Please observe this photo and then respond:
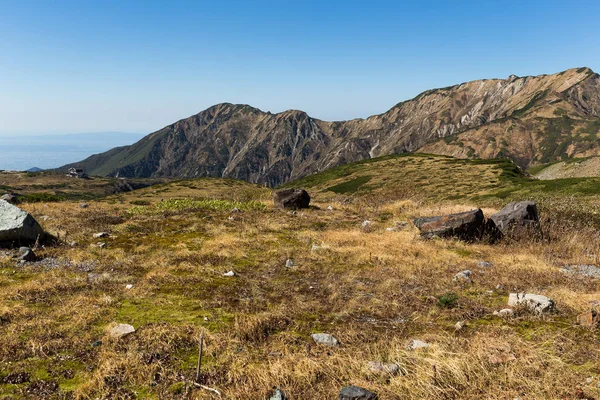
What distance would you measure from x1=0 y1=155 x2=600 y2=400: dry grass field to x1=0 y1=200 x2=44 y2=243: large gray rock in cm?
126

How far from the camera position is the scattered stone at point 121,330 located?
25.2ft

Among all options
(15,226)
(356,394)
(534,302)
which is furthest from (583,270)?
(15,226)

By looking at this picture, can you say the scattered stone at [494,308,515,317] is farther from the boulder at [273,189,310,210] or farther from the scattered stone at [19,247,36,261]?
the boulder at [273,189,310,210]

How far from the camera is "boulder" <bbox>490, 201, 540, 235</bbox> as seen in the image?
1728cm

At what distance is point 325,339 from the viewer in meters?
7.71

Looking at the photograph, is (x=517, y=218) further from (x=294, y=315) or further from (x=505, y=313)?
(x=294, y=315)

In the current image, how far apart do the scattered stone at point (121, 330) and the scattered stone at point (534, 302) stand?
33.7 ft

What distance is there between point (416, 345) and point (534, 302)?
423 centimetres

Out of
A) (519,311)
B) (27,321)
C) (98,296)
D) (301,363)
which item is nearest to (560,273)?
(519,311)

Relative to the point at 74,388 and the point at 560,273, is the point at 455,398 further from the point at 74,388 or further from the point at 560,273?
the point at 560,273

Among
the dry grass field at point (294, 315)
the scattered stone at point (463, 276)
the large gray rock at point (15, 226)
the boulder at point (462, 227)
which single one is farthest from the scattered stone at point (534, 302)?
the large gray rock at point (15, 226)

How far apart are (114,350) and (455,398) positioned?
6.82 m

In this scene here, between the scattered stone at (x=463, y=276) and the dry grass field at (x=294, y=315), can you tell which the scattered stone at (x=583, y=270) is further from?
the scattered stone at (x=463, y=276)

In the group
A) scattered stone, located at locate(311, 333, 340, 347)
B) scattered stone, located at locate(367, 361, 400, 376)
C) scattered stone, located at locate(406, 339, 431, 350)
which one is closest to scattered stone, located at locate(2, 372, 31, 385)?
scattered stone, located at locate(311, 333, 340, 347)
